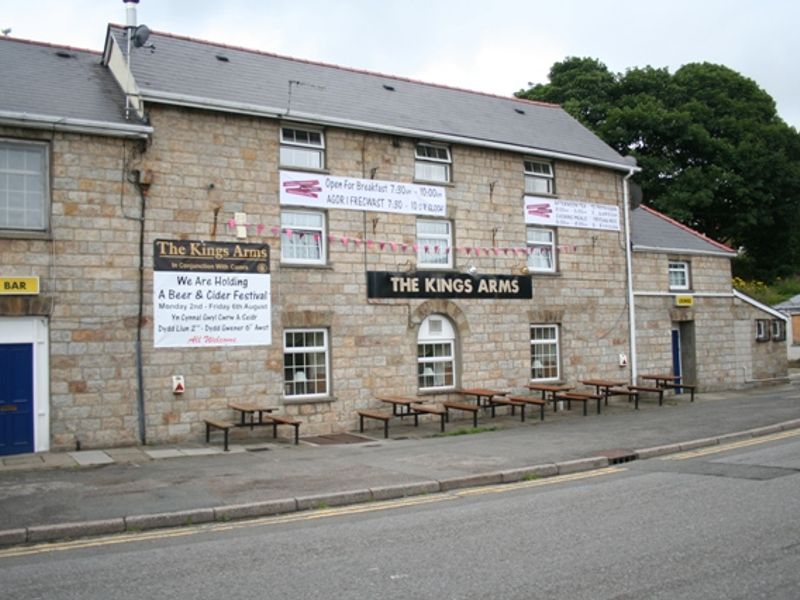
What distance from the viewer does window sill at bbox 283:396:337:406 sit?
16.9 m

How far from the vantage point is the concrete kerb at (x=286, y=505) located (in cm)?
829

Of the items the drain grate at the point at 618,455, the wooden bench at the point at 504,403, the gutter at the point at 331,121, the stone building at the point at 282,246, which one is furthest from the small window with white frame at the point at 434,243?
the drain grate at the point at 618,455

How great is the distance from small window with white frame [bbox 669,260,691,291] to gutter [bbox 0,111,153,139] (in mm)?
16731

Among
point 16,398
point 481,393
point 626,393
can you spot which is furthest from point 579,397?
point 16,398

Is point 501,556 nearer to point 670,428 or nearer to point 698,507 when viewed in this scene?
point 698,507

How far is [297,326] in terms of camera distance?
677 inches

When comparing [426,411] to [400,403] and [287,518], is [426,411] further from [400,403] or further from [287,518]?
[287,518]

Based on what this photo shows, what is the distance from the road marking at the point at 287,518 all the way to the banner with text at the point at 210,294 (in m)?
7.19

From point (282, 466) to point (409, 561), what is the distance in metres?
6.02

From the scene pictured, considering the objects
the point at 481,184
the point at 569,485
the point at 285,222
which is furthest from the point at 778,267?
the point at 569,485

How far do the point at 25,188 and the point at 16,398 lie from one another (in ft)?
12.8

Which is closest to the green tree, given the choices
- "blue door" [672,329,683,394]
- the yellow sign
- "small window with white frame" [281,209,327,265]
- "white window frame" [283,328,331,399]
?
"blue door" [672,329,683,394]

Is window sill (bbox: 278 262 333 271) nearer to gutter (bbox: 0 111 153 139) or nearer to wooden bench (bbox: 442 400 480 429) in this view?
gutter (bbox: 0 111 153 139)

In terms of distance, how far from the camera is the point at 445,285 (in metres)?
19.2
